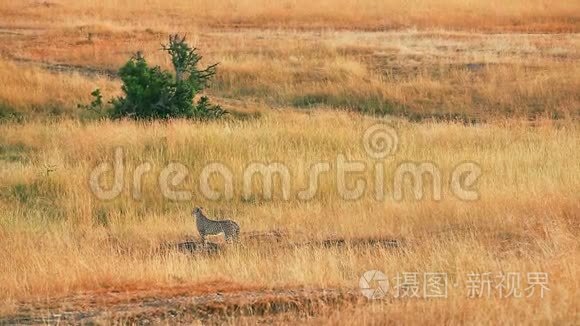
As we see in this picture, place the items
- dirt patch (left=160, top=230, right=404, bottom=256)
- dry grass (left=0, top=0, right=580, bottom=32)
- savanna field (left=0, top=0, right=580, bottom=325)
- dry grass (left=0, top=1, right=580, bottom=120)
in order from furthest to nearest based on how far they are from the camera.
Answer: dry grass (left=0, top=0, right=580, bottom=32) < dry grass (left=0, top=1, right=580, bottom=120) < dirt patch (left=160, top=230, right=404, bottom=256) < savanna field (left=0, top=0, right=580, bottom=325)

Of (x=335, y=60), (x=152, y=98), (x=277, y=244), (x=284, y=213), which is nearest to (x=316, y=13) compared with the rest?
(x=335, y=60)

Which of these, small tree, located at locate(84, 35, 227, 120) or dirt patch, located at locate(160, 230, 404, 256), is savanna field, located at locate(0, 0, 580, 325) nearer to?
dirt patch, located at locate(160, 230, 404, 256)

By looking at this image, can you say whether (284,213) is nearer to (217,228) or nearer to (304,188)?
(304,188)

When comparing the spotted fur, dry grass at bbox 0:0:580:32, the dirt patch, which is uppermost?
the spotted fur

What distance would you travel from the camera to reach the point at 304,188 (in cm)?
1312

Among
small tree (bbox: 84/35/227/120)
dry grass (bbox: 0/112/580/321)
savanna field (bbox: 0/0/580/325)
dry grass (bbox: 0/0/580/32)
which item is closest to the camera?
savanna field (bbox: 0/0/580/325)

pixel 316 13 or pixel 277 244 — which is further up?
pixel 277 244

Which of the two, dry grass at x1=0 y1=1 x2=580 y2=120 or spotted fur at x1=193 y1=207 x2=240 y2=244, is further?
dry grass at x1=0 y1=1 x2=580 y2=120

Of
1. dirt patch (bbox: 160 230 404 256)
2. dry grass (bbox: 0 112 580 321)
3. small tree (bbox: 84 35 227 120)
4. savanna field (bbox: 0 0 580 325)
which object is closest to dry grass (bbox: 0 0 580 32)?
savanna field (bbox: 0 0 580 325)

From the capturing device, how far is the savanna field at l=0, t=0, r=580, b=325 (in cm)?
739

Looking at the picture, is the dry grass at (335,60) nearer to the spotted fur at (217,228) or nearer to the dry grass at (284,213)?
the dry grass at (284,213)

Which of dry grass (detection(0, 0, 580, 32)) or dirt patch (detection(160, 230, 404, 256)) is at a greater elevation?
dirt patch (detection(160, 230, 404, 256))

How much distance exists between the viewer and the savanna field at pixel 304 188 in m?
7.39

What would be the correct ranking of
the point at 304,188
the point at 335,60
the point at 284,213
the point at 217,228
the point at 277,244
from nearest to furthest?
the point at 217,228 < the point at 277,244 < the point at 284,213 < the point at 304,188 < the point at 335,60
